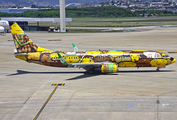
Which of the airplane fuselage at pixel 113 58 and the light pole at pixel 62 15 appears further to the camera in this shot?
the light pole at pixel 62 15

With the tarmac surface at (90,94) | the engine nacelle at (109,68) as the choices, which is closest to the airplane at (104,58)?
the engine nacelle at (109,68)

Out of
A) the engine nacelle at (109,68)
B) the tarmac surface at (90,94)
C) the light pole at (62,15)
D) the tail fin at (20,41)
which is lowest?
the tarmac surface at (90,94)

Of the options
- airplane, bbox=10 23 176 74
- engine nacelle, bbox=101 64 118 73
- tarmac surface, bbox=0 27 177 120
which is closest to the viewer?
tarmac surface, bbox=0 27 177 120

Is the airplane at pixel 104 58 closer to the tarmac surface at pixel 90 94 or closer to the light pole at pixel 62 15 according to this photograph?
the tarmac surface at pixel 90 94

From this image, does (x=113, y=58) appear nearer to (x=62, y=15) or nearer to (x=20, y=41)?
(x=20, y=41)

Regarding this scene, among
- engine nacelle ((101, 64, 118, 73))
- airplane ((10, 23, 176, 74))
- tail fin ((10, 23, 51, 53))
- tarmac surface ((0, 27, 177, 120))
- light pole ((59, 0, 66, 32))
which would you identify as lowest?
tarmac surface ((0, 27, 177, 120))

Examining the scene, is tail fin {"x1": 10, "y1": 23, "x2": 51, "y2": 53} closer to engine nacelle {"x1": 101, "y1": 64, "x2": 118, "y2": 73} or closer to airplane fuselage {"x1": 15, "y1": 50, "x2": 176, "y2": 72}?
airplane fuselage {"x1": 15, "y1": 50, "x2": 176, "y2": 72}

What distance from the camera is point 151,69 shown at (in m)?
49.1

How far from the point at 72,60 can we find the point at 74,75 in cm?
277

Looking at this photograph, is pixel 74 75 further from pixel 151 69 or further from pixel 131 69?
pixel 151 69

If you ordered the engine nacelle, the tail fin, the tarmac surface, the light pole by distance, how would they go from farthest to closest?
the light pole → the tail fin → the engine nacelle → the tarmac surface

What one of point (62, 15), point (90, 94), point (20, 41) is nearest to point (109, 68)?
point (90, 94)

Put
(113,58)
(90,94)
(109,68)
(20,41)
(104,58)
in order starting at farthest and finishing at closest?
(20,41) → (104,58) → (113,58) → (109,68) → (90,94)

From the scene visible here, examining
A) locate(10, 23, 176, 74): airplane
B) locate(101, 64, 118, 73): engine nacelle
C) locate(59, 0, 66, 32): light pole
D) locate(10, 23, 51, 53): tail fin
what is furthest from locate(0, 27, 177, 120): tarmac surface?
locate(59, 0, 66, 32): light pole
